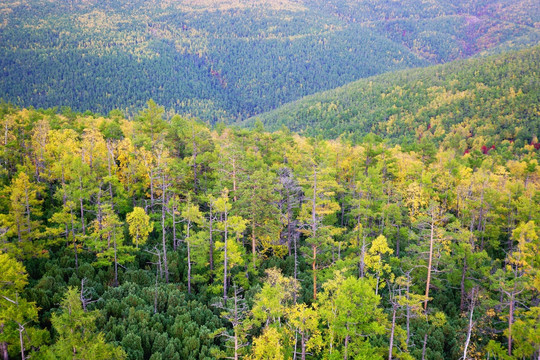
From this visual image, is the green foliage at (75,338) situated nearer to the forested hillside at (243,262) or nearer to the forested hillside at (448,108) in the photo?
the forested hillside at (243,262)

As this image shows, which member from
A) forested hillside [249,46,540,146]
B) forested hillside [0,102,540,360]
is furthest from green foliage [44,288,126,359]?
forested hillside [249,46,540,146]

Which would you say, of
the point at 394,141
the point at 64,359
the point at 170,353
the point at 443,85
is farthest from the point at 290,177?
the point at 443,85

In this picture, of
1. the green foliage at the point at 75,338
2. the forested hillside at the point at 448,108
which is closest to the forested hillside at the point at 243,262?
the green foliage at the point at 75,338

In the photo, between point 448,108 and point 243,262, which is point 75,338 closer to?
point 243,262

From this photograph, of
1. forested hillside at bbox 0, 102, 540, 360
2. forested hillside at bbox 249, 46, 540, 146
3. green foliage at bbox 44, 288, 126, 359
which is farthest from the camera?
forested hillside at bbox 249, 46, 540, 146

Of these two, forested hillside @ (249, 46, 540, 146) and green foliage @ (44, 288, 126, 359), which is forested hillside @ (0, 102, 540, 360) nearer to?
green foliage @ (44, 288, 126, 359)

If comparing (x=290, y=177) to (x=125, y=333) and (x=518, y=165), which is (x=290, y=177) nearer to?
(x=125, y=333)
